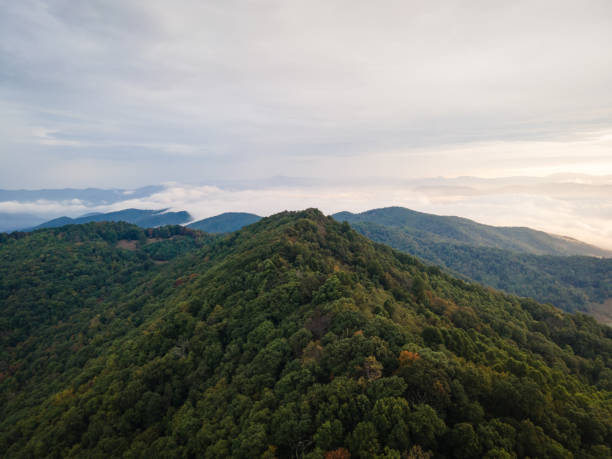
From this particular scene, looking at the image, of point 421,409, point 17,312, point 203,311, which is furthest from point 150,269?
point 421,409

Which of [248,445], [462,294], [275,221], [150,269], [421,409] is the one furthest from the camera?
[150,269]

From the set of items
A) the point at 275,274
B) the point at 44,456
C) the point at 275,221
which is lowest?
the point at 44,456

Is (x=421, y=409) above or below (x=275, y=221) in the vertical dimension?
below

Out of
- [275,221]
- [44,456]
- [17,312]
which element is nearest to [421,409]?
[44,456]

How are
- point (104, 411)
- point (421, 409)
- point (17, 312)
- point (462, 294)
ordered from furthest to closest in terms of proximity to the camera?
point (17, 312), point (462, 294), point (104, 411), point (421, 409)

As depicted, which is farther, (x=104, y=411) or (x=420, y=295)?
(x=420, y=295)

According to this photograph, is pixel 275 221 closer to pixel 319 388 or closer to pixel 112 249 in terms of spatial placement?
pixel 319 388
